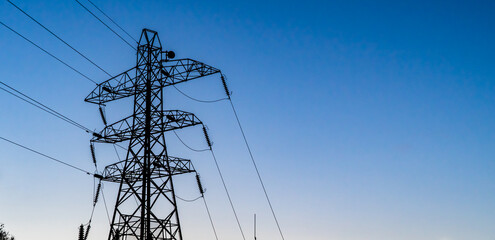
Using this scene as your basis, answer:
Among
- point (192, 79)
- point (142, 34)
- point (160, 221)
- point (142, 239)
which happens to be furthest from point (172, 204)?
point (142, 34)

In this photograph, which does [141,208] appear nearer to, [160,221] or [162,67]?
[160,221]

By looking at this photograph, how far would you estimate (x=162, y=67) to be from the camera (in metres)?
23.3

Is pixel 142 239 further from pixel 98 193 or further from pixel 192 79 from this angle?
pixel 192 79

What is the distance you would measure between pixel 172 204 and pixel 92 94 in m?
8.92

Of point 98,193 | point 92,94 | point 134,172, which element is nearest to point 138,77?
point 92,94

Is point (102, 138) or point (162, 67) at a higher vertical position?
point (162, 67)

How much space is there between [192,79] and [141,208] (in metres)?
8.08

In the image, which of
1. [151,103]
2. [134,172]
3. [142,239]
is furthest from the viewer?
[151,103]

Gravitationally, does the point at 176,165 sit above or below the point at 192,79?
below

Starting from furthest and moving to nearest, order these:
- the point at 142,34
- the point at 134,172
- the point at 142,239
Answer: the point at 142,34 → the point at 134,172 → the point at 142,239

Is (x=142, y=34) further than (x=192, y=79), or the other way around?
(x=142, y=34)

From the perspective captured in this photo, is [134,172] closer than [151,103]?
Yes

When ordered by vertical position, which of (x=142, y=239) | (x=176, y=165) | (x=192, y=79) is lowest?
(x=142, y=239)

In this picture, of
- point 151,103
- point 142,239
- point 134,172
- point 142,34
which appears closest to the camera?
point 142,239
